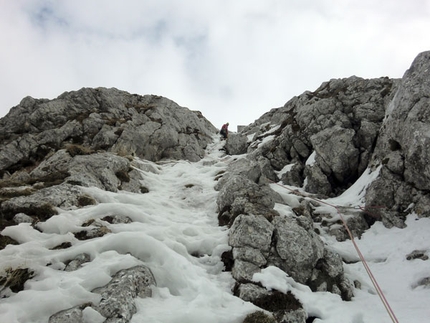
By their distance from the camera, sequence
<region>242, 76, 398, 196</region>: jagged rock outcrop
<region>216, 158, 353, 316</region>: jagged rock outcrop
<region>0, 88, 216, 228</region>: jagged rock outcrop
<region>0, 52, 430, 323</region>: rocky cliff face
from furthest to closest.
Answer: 1. <region>242, 76, 398, 196</region>: jagged rock outcrop
2. <region>0, 88, 216, 228</region>: jagged rock outcrop
3. <region>0, 52, 430, 323</region>: rocky cliff face
4. <region>216, 158, 353, 316</region>: jagged rock outcrop

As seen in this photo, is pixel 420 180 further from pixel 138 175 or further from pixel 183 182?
pixel 138 175

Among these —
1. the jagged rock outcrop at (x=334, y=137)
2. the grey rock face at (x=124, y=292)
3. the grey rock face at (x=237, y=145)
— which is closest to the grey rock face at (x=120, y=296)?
the grey rock face at (x=124, y=292)

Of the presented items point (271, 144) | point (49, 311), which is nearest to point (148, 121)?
point (271, 144)

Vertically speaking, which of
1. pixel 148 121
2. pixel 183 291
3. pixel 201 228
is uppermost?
pixel 148 121

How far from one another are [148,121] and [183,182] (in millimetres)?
23775

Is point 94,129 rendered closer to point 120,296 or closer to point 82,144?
point 82,144

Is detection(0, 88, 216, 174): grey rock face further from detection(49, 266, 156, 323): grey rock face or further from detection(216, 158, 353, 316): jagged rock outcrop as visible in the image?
detection(49, 266, 156, 323): grey rock face

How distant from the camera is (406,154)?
2048cm

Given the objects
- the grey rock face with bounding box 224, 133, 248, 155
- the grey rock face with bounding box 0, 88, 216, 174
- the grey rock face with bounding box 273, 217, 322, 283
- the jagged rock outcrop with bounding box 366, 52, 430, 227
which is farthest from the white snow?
the grey rock face with bounding box 224, 133, 248, 155

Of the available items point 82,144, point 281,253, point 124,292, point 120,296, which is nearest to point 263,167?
point 281,253

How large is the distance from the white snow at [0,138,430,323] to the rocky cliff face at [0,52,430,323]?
0.59 meters

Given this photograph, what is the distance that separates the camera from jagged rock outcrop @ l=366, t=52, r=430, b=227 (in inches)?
744

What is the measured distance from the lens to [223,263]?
13492 millimetres

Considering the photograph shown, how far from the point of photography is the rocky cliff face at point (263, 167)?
13281mm
